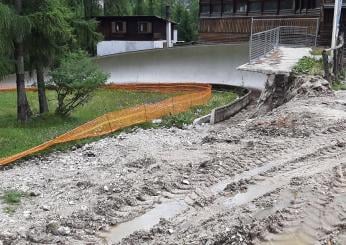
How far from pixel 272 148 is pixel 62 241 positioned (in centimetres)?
575

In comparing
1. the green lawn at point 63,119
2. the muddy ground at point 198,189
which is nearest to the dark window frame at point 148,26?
the green lawn at point 63,119

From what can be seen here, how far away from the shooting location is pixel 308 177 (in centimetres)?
896

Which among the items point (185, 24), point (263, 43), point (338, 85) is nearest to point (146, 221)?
point (338, 85)

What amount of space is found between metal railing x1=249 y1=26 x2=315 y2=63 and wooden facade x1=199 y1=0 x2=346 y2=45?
953mm

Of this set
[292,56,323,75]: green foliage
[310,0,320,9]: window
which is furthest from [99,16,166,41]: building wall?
[292,56,323,75]: green foliage

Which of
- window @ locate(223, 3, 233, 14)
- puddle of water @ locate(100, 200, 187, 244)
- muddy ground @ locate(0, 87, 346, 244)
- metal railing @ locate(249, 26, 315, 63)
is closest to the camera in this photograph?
muddy ground @ locate(0, 87, 346, 244)

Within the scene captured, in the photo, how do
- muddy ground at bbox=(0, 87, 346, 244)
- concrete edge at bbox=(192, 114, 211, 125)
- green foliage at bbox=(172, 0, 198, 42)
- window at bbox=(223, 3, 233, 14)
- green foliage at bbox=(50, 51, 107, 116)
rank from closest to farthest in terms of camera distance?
muddy ground at bbox=(0, 87, 346, 244), concrete edge at bbox=(192, 114, 211, 125), green foliage at bbox=(50, 51, 107, 116), window at bbox=(223, 3, 233, 14), green foliage at bbox=(172, 0, 198, 42)

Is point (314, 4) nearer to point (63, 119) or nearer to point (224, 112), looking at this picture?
point (224, 112)

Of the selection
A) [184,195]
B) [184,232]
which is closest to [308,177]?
[184,195]

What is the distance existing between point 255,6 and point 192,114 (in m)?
18.6

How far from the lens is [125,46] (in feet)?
165

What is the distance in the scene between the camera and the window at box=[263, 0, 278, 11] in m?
35.3

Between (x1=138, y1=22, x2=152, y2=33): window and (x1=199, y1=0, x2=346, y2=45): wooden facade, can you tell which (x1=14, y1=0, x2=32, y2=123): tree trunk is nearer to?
(x1=199, y1=0, x2=346, y2=45): wooden facade

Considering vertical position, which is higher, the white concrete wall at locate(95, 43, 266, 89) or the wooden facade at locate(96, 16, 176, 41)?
the wooden facade at locate(96, 16, 176, 41)
